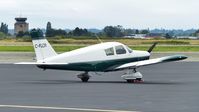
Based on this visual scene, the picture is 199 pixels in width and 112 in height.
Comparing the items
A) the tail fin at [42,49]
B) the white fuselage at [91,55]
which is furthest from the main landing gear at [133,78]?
the tail fin at [42,49]

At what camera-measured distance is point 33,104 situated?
18531 millimetres

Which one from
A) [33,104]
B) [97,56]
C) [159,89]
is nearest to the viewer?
[33,104]

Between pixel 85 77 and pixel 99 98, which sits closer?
pixel 99 98

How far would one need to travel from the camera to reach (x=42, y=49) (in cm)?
2958

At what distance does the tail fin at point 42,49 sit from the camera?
1160 inches

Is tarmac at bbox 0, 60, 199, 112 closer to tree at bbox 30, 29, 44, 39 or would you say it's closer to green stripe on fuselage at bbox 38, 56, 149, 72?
green stripe on fuselage at bbox 38, 56, 149, 72

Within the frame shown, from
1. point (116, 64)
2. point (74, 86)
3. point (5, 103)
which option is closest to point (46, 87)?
point (74, 86)

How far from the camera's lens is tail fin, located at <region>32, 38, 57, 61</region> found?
29.5 meters

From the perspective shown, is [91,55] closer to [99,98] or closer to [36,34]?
[36,34]

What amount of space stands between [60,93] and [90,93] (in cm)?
106

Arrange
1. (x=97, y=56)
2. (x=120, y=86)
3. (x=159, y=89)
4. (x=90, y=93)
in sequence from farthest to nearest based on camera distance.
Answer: (x=97, y=56)
(x=120, y=86)
(x=159, y=89)
(x=90, y=93)

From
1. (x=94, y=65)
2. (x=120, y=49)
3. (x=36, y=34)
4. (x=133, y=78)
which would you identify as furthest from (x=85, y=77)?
(x=36, y=34)

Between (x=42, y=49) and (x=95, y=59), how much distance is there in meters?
2.47

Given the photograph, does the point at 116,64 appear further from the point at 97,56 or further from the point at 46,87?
the point at 46,87
